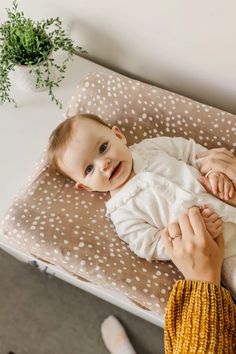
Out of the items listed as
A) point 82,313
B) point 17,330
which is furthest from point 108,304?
point 17,330

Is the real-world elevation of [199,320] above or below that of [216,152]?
below

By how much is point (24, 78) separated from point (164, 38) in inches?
15.4

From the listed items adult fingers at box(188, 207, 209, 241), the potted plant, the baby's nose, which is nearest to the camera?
adult fingers at box(188, 207, 209, 241)

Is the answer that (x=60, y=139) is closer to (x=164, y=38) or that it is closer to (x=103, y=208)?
(x=103, y=208)

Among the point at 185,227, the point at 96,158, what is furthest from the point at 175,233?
the point at 96,158

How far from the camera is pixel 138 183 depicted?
1.05 m

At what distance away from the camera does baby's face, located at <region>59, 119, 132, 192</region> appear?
103 centimetres

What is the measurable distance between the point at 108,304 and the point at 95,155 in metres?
0.67

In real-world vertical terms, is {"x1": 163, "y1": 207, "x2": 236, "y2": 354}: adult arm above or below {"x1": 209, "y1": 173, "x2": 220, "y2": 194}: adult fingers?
below

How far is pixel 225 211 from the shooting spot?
38.7 inches

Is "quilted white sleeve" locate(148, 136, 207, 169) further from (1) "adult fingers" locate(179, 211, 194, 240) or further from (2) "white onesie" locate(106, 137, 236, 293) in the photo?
(1) "adult fingers" locate(179, 211, 194, 240)

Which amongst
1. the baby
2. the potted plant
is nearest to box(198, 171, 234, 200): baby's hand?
the baby

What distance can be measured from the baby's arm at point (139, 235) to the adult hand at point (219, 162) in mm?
187

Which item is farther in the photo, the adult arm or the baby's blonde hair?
the baby's blonde hair
